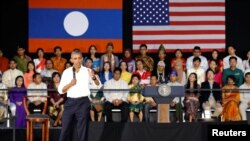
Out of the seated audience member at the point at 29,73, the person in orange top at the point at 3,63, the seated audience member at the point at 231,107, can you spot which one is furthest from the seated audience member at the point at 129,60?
the person in orange top at the point at 3,63

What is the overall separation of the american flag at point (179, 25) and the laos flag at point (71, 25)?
61 centimetres

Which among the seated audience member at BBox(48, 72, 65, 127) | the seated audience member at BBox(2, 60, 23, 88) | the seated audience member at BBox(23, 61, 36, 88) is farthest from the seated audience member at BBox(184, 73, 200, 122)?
the seated audience member at BBox(2, 60, 23, 88)

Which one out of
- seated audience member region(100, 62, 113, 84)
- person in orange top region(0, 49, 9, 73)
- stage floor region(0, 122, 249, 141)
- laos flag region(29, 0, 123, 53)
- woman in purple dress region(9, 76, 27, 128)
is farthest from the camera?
laos flag region(29, 0, 123, 53)

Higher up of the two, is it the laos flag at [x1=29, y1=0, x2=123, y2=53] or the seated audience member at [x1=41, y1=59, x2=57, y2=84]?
the laos flag at [x1=29, y1=0, x2=123, y2=53]

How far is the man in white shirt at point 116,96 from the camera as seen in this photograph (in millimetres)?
14414

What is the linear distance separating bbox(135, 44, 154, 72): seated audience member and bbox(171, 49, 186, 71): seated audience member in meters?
0.49

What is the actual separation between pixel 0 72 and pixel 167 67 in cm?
407

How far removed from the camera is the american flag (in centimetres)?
1741

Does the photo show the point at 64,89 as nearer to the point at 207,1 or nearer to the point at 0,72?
the point at 0,72

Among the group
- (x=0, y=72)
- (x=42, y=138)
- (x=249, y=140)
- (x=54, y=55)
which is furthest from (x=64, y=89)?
(x=54, y=55)

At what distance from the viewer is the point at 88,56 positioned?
16891mm

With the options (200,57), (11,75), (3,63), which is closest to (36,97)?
(11,75)

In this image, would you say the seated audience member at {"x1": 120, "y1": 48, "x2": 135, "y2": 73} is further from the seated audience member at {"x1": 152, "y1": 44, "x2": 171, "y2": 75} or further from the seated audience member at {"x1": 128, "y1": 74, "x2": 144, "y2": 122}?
the seated audience member at {"x1": 128, "y1": 74, "x2": 144, "y2": 122}

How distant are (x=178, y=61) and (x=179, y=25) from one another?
66.3 inches
